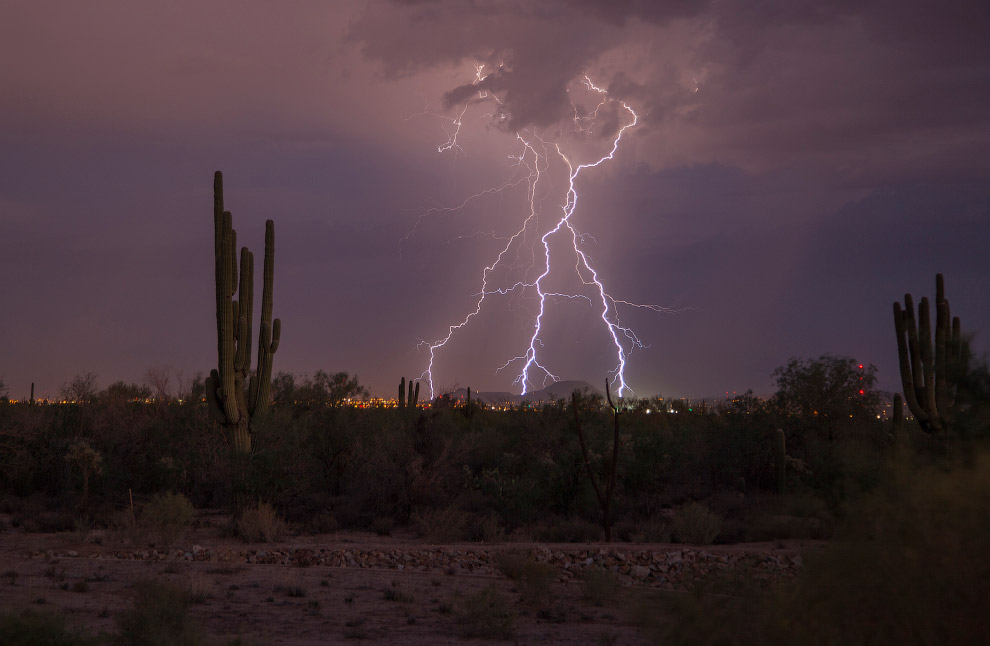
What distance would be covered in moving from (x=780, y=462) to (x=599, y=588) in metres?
14.8

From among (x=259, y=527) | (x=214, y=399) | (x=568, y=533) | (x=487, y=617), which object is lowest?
(x=568, y=533)

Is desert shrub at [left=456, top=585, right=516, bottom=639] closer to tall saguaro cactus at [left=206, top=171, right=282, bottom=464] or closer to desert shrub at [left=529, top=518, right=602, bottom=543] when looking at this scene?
desert shrub at [left=529, top=518, right=602, bottom=543]

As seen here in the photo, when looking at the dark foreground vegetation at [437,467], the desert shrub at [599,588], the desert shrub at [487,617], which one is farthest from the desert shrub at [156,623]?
the dark foreground vegetation at [437,467]

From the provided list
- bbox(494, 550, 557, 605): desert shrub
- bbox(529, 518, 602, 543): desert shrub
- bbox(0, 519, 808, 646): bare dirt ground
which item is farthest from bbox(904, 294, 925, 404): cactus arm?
bbox(494, 550, 557, 605): desert shrub

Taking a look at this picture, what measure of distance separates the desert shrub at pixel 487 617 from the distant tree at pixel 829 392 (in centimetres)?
2234

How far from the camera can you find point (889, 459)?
247 inches

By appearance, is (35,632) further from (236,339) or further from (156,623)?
(236,339)

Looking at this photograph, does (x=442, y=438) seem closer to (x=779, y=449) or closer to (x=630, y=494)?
(x=630, y=494)

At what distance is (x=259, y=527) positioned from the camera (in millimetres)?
17578

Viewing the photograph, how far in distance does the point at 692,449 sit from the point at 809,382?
560 cm

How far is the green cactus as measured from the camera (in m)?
A: 24.7

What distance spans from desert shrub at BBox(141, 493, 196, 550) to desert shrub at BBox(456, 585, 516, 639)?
26.1ft

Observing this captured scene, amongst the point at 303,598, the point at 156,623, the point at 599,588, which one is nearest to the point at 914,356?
the point at 599,588

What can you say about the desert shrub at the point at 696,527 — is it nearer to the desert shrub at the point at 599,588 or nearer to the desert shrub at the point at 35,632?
the desert shrub at the point at 599,588
